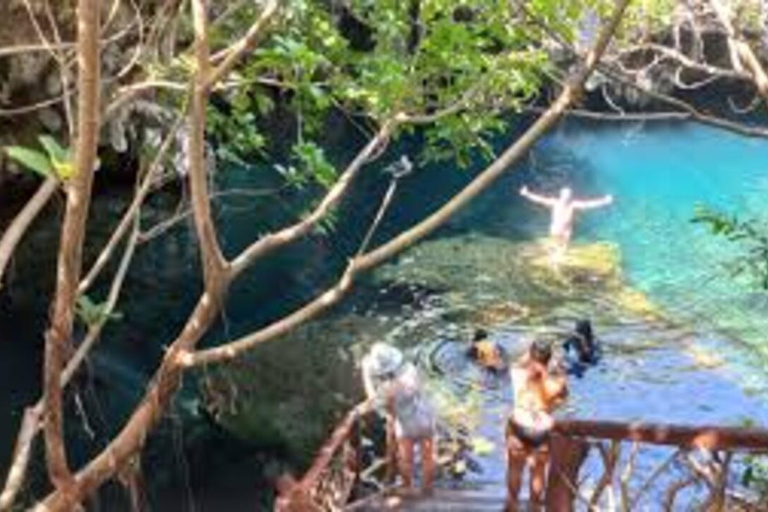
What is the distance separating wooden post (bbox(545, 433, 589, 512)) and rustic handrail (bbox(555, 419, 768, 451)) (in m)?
0.11

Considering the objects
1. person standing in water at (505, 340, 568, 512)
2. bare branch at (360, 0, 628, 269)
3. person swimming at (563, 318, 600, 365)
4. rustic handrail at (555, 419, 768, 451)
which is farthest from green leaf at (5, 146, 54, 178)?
person swimming at (563, 318, 600, 365)

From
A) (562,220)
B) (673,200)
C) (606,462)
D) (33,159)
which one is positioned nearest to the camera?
(33,159)

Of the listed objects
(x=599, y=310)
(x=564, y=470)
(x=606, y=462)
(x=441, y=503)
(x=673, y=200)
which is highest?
(x=606, y=462)

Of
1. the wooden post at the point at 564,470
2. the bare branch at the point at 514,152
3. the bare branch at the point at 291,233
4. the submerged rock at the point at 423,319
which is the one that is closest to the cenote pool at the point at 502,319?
the submerged rock at the point at 423,319

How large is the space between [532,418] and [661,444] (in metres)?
2.55

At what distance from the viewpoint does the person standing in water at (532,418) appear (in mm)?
8250

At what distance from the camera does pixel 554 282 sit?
2130cm

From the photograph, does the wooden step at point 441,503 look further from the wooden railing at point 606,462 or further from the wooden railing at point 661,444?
the wooden railing at point 661,444

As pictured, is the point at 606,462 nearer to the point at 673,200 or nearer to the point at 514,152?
the point at 514,152

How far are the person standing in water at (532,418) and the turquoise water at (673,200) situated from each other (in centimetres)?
505

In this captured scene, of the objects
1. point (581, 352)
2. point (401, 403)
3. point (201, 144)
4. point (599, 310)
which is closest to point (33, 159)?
point (201, 144)

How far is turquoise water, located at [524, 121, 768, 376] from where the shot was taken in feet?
67.9

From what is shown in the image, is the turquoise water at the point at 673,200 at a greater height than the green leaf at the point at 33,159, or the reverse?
the green leaf at the point at 33,159

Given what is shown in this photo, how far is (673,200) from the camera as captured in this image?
110 feet
